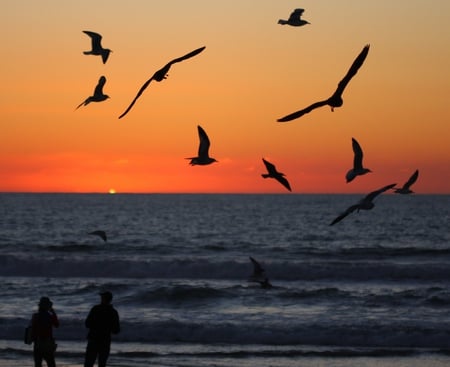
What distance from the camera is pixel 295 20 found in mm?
17125

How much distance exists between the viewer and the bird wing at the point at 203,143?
15.4m

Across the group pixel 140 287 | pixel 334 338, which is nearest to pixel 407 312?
pixel 334 338

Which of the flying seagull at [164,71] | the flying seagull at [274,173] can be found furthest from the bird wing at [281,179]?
the flying seagull at [164,71]

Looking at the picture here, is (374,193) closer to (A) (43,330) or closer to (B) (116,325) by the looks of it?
(B) (116,325)

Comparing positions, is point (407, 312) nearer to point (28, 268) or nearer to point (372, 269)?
point (372, 269)

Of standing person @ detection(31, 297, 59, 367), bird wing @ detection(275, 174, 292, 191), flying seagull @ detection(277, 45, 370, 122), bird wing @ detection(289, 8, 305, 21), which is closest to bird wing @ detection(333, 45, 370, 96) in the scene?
flying seagull @ detection(277, 45, 370, 122)

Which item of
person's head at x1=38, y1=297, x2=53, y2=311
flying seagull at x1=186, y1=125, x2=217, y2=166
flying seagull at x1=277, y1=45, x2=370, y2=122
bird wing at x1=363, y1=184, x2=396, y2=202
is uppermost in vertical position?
flying seagull at x1=277, y1=45, x2=370, y2=122

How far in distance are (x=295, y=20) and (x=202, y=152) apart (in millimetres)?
3262

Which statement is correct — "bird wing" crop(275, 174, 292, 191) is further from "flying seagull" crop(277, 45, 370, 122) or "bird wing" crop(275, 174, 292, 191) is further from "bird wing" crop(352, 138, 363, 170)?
"flying seagull" crop(277, 45, 370, 122)

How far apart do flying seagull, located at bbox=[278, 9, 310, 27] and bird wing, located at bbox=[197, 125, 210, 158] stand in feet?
8.64

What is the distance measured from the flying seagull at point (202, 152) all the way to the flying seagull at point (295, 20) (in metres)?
2.67

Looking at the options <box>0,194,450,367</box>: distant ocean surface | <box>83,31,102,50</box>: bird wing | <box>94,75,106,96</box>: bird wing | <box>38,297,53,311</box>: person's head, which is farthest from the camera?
<box>0,194,450,367</box>: distant ocean surface

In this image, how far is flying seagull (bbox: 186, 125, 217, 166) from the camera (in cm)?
1523

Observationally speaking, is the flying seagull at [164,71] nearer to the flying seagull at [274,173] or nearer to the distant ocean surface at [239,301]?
the flying seagull at [274,173]
